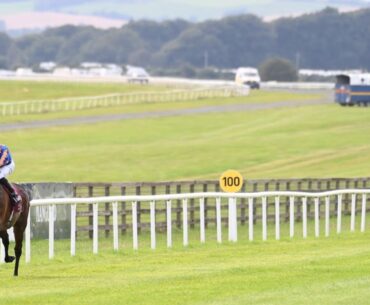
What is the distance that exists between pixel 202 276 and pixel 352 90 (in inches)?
2814

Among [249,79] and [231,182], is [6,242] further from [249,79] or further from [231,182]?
[249,79]

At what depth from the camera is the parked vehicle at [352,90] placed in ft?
288

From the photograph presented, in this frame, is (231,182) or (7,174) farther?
(231,182)

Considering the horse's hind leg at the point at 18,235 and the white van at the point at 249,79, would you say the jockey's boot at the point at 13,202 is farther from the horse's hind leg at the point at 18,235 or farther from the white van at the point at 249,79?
the white van at the point at 249,79

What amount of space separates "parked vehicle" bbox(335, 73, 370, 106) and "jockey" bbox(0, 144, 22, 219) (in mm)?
70456

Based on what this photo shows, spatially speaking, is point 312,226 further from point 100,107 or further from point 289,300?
point 100,107

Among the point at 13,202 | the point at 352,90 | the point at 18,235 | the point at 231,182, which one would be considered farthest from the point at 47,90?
the point at 13,202

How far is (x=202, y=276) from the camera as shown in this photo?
57.2 ft

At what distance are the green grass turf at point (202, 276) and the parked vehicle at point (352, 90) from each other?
6406 cm

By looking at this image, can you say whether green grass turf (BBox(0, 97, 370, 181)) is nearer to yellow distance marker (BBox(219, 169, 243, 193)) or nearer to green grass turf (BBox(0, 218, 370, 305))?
yellow distance marker (BBox(219, 169, 243, 193))

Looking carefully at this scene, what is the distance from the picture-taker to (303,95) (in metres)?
108

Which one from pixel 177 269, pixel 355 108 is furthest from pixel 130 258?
pixel 355 108

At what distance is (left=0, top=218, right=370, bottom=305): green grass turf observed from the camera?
595 inches

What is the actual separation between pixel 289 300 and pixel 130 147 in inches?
1693
